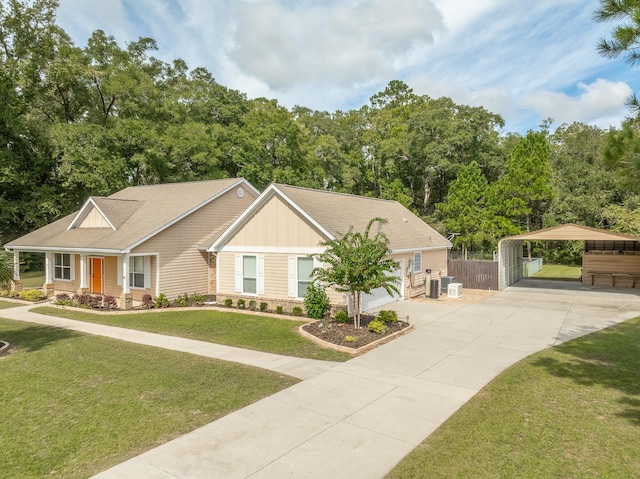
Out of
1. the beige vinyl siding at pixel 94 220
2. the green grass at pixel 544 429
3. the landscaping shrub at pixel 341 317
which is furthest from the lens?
the beige vinyl siding at pixel 94 220

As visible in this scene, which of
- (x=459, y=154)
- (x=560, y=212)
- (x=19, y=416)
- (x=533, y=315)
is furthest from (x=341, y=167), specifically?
(x=19, y=416)

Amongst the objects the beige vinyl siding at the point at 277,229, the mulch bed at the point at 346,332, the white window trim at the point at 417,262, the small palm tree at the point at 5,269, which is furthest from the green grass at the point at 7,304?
the white window trim at the point at 417,262

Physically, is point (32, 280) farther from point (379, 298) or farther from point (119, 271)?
point (379, 298)

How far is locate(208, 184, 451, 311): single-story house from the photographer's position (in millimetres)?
16062

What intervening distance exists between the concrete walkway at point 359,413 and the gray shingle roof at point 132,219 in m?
11.7

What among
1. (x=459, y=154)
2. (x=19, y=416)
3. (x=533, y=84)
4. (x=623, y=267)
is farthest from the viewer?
(x=459, y=154)

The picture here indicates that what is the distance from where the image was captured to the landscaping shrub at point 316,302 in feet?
49.0

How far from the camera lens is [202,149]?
32.1m

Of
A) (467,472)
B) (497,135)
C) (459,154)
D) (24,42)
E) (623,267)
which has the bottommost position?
(467,472)

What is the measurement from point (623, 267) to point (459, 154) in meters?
20.0

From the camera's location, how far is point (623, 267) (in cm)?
2369

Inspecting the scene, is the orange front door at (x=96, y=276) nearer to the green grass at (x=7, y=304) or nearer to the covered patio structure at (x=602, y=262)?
the green grass at (x=7, y=304)

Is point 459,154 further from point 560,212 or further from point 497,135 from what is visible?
point 560,212

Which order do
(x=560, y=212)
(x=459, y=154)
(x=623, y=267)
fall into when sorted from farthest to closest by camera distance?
(x=459, y=154), (x=560, y=212), (x=623, y=267)
